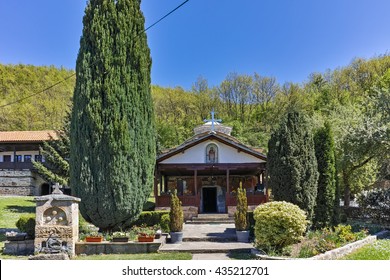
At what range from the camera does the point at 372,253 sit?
9.99m

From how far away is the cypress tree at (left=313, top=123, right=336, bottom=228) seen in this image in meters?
13.6

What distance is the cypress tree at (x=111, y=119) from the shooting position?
45.1 ft

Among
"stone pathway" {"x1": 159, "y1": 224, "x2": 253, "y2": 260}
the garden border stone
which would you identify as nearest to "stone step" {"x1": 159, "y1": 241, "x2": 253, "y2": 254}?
"stone pathway" {"x1": 159, "y1": 224, "x2": 253, "y2": 260}

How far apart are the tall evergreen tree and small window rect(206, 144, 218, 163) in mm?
7492

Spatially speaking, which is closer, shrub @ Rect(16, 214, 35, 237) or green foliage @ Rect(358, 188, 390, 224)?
shrub @ Rect(16, 214, 35, 237)

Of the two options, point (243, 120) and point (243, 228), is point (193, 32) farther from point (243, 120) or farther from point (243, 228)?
point (243, 120)

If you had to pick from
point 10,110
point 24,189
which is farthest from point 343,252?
point 10,110

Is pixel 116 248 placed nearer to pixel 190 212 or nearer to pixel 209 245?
pixel 209 245

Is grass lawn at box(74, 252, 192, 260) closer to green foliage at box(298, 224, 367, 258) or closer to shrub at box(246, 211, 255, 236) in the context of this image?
green foliage at box(298, 224, 367, 258)

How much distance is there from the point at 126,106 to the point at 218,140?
803 centimetres

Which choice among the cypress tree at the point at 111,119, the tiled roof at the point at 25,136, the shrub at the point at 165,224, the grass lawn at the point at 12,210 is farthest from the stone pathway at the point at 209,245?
the tiled roof at the point at 25,136

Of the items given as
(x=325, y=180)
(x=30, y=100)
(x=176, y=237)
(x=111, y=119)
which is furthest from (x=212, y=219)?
(x=30, y=100)

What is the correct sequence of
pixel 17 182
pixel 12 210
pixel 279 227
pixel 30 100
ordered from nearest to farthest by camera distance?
pixel 279 227 < pixel 12 210 < pixel 17 182 < pixel 30 100

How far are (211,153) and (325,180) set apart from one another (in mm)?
8617
